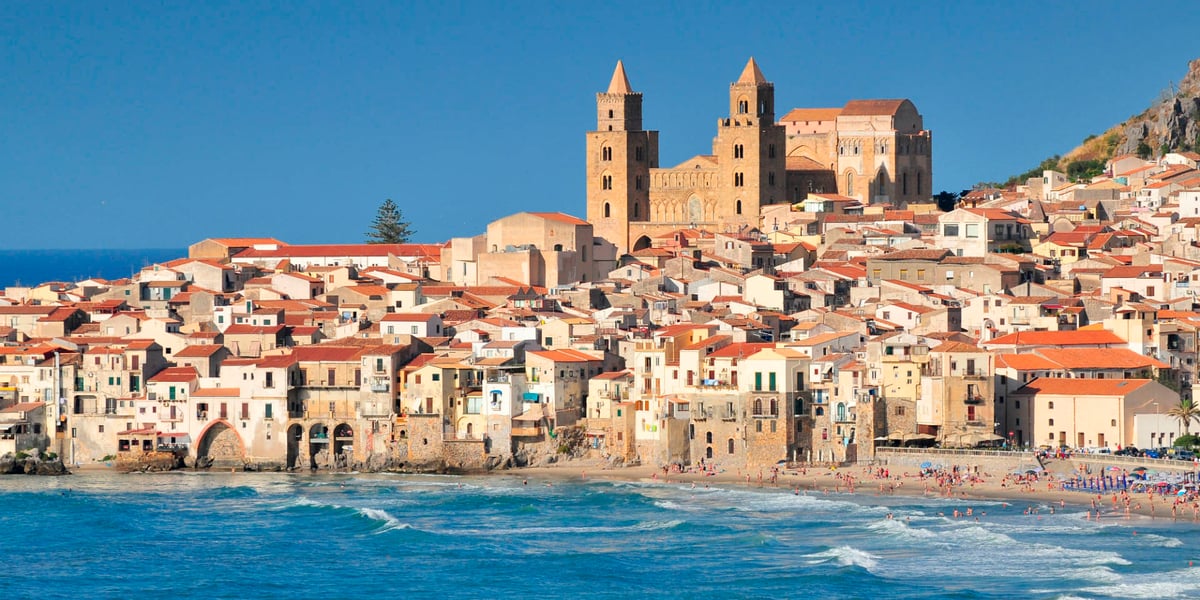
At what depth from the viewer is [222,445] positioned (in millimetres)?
75250

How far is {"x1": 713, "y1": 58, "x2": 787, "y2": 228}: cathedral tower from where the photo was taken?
119m

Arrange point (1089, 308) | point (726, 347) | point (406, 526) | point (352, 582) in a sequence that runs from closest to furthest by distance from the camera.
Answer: point (352, 582) < point (406, 526) < point (726, 347) < point (1089, 308)

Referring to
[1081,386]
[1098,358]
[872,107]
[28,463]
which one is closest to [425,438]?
[28,463]

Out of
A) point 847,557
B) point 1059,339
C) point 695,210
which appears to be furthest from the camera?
point 695,210

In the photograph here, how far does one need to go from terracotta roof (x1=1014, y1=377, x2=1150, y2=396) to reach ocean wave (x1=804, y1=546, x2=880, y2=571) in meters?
12.0

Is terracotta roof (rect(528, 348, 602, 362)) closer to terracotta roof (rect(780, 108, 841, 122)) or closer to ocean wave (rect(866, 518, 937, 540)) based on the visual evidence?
ocean wave (rect(866, 518, 937, 540))

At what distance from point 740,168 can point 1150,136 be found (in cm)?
2854

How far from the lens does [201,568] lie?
6141cm

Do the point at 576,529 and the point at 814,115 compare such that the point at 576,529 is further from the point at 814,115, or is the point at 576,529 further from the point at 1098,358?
the point at 814,115

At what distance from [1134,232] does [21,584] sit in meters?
54.5

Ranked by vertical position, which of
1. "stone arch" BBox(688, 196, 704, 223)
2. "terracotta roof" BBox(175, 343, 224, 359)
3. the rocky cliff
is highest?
"stone arch" BBox(688, 196, 704, 223)

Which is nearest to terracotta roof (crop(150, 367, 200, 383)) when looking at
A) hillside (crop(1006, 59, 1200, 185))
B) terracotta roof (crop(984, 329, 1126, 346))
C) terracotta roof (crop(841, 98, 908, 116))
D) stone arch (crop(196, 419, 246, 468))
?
stone arch (crop(196, 419, 246, 468))

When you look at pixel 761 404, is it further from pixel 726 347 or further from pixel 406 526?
pixel 406 526

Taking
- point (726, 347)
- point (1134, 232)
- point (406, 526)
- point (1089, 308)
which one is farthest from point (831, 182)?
point (406, 526)
